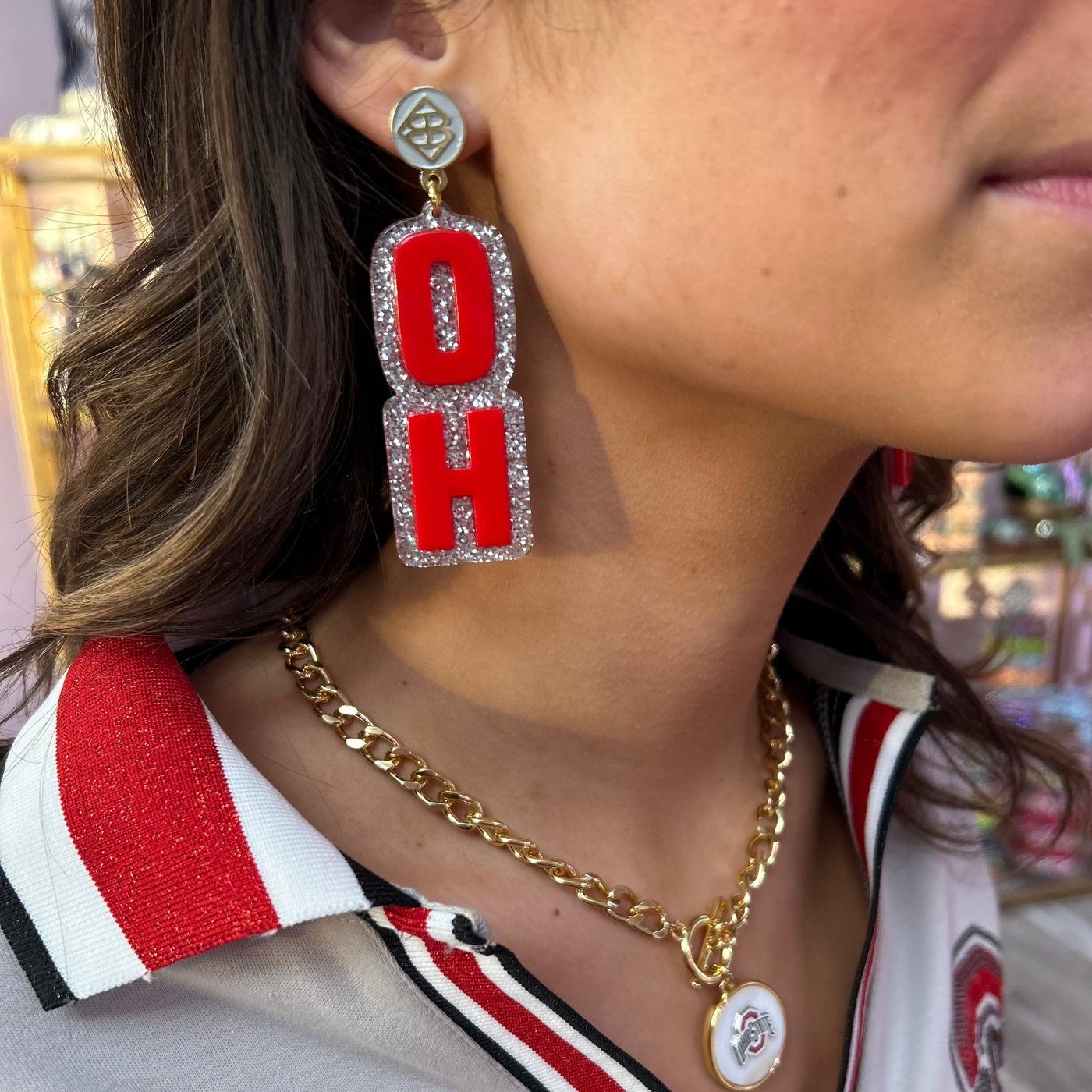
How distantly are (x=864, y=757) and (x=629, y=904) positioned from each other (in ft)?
0.92

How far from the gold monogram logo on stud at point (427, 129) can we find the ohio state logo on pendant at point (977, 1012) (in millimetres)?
845

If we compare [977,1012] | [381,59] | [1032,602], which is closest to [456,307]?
[381,59]

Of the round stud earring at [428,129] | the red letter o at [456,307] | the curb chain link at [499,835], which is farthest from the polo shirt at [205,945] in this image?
the round stud earring at [428,129]

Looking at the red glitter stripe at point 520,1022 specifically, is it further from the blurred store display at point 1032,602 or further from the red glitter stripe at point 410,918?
the blurred store display at point 1032,602

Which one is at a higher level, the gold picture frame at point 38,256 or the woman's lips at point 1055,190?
the gold picture frame at point 38,256

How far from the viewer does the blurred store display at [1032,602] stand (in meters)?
2.34

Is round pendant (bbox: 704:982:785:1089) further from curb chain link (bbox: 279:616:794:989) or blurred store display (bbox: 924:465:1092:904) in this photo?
blurred store display (bbox: 924:465:1092:904)

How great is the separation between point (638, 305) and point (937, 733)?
719 mm

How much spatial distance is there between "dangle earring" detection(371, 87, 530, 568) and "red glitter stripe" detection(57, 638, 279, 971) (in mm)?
192

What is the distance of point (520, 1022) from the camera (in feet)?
2.12

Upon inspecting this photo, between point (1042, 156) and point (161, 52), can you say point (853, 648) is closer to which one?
point (1042, 156)

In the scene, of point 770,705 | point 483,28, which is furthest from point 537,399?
point 770,705

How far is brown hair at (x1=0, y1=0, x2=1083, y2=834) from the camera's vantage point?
64 cm

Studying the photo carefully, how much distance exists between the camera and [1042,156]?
0.52m
